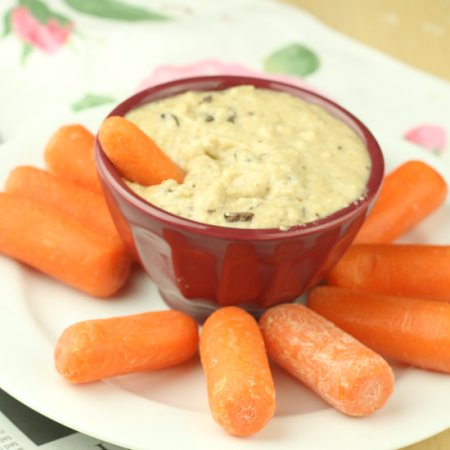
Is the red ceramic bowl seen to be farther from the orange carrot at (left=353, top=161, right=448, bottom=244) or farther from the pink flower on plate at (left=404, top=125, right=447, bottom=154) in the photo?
the pink flower on plate at (left=404, top=125, right=447, bottom=154)

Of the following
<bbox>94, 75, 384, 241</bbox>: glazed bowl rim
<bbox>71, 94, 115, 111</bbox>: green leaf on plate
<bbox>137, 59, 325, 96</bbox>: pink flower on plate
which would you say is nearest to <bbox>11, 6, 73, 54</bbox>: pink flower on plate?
Result: <bbox>71, 94, 115, 111</bbox>: green leaf on plate

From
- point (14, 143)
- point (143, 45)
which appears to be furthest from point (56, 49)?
point (14, 143)

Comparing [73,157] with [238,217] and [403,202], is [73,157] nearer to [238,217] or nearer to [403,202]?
[238,217]

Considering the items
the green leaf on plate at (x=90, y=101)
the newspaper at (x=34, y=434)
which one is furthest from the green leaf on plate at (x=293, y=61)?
the newspaper at (x=34, y=434)

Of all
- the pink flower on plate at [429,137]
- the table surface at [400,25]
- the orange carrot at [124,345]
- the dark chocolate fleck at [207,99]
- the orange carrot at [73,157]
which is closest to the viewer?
the orange carrot at [124,345]

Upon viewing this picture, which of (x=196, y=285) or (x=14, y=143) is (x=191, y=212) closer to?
(x=196, y=285)

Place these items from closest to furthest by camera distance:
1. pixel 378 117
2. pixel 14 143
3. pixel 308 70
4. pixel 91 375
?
pixel 91 375, pixel 14 143, pixel 378 117, pixel 308 70

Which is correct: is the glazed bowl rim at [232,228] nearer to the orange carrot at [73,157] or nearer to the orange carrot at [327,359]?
the orange carrot at [327,359]

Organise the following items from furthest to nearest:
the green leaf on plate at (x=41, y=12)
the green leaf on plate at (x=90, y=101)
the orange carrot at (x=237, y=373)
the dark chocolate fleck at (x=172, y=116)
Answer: the green leaf on plate at (x=41, y=12), the green leaf on plate at (x=90, y=101), the dark chocolate fleck at (x=172, y=116), the orange carrot at (x=237, y=373)
